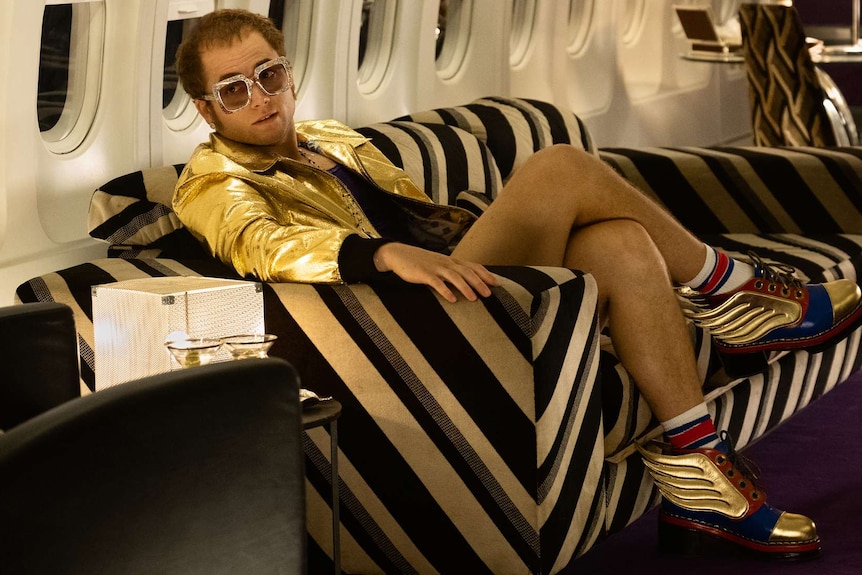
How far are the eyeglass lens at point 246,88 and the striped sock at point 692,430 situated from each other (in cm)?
116

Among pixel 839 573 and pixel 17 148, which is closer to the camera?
pixel 839 573

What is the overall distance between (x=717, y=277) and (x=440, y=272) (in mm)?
944

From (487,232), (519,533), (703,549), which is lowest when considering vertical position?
(703,549)

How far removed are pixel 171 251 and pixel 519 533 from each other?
1027mm

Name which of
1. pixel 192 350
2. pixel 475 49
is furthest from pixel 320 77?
pixel 192 350

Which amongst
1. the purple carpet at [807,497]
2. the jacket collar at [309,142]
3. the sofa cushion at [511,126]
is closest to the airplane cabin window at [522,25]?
the sofa cushion at [511,126]

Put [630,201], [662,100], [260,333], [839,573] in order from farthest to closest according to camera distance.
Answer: [662,100], [630,201], [839,573], [260,333]

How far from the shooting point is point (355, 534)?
2.67m

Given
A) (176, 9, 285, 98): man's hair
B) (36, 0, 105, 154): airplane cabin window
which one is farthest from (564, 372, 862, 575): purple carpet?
(36, 0, 105, 154): airplane cabin window

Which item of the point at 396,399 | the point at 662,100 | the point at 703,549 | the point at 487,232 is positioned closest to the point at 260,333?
the point at 396,399

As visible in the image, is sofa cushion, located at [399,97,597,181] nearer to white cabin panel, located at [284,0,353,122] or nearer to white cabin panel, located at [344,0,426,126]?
white cabin panel, located at [284,0,353,122]

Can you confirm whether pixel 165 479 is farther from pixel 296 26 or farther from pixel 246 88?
pixel 296 26

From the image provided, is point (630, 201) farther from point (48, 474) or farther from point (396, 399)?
→ point (48, 474)

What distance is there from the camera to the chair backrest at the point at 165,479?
4.57 feet
